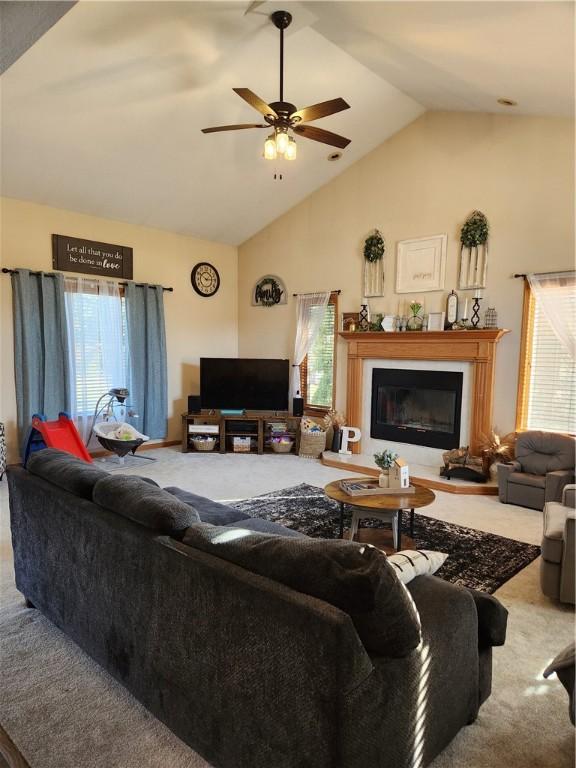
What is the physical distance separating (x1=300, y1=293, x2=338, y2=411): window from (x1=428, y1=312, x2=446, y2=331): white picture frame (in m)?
1.40

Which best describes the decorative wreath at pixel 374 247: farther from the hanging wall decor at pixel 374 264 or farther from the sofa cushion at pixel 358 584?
the sofa cushion at pixel 358 584

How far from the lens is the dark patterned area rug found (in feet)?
10.3

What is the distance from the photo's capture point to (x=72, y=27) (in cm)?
360

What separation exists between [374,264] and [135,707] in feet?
17.7

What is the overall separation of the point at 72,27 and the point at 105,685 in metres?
4.32

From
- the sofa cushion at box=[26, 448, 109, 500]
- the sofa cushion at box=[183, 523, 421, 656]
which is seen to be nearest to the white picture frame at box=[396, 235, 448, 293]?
the sofa cushion at box=[26, 448, 109, 500]

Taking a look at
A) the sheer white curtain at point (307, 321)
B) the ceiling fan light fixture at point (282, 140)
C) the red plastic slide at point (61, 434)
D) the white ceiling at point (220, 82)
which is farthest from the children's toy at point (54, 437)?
the ceiling fan light fixture at point (282, 140)

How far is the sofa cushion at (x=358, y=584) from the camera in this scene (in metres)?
1.32

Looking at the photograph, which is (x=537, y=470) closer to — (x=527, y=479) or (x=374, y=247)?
(x=527, y=479)

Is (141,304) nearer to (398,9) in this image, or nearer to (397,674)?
(398,9)

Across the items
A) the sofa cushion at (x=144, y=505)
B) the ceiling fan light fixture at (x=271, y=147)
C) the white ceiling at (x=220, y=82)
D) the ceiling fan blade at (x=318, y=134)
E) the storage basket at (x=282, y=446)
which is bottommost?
the storage basket at (x=282, y=446)

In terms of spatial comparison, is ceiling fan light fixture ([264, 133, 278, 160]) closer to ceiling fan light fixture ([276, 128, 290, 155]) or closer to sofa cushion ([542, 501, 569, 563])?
ceiling fan light fixture ([276, 128, 290, 155])

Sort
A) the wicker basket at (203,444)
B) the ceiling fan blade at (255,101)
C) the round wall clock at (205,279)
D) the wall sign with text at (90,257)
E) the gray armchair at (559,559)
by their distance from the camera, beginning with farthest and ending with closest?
1. the round wall clock at (205,279)
2. the wicker basket at (203,444)
3. the wall sign with text at (90,257)
4. the ceiling fan blade at (255,101)
5. the gray armchair at (559,559)

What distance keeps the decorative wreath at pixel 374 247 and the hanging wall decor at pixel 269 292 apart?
58.9 inches
